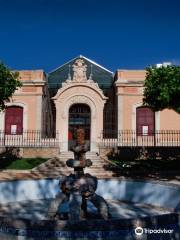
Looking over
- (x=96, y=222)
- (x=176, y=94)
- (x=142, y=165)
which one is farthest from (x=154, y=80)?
(x=96, y=222)

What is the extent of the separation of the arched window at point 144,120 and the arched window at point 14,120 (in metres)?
8.87

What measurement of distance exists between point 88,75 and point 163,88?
59.2ft

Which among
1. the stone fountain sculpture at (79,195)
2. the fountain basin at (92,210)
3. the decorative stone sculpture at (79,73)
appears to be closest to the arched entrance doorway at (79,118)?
the decorative stone sculpture at (79,73)

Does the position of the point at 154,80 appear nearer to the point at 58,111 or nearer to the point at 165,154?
the point at 165,154

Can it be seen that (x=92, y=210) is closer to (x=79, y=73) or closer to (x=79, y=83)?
(x=79, y=83)

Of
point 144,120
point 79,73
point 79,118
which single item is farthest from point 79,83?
point 144,120

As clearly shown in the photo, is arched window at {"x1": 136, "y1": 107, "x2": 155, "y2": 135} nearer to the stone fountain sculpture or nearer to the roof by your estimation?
the roof

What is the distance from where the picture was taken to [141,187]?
1304 cm

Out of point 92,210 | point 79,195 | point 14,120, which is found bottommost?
point 92,210

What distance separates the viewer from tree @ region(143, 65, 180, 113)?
57.1ft

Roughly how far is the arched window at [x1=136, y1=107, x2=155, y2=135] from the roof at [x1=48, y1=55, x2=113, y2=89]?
605cm

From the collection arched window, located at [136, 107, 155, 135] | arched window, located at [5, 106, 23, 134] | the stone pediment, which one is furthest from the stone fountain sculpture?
arched window, located at [5, 106, 23, 134]

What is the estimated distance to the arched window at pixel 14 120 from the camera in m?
29.2

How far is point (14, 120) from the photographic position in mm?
29500
